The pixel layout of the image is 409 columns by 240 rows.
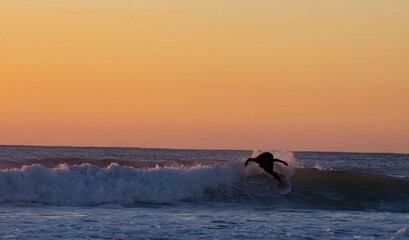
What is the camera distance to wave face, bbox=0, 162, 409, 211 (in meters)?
27.5

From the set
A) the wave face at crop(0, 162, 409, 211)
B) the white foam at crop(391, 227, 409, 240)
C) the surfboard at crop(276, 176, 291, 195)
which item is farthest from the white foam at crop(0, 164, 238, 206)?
the white foam at crop(391, 227, 409, 240)

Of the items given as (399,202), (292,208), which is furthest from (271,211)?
(399,202)

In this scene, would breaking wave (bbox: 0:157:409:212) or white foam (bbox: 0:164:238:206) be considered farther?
breaking wave (bbox: 0:157:409:212)

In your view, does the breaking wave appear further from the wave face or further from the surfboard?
the surfboard

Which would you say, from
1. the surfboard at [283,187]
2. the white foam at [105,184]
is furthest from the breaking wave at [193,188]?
the surfboard at [283,187]

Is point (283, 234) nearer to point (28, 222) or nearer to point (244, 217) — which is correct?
point (244, 217)

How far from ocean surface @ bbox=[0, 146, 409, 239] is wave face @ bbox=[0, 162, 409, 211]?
4 centimetres

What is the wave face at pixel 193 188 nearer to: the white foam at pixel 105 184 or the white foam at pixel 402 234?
the white foam at pixel 105 184

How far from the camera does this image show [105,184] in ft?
94.9

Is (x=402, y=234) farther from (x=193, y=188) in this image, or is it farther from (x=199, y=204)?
(x=193, y=188)

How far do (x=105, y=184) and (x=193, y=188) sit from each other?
3.61 meters

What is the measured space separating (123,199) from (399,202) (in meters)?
11.2

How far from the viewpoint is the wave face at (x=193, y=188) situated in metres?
27.5

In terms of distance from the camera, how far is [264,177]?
3212cm
